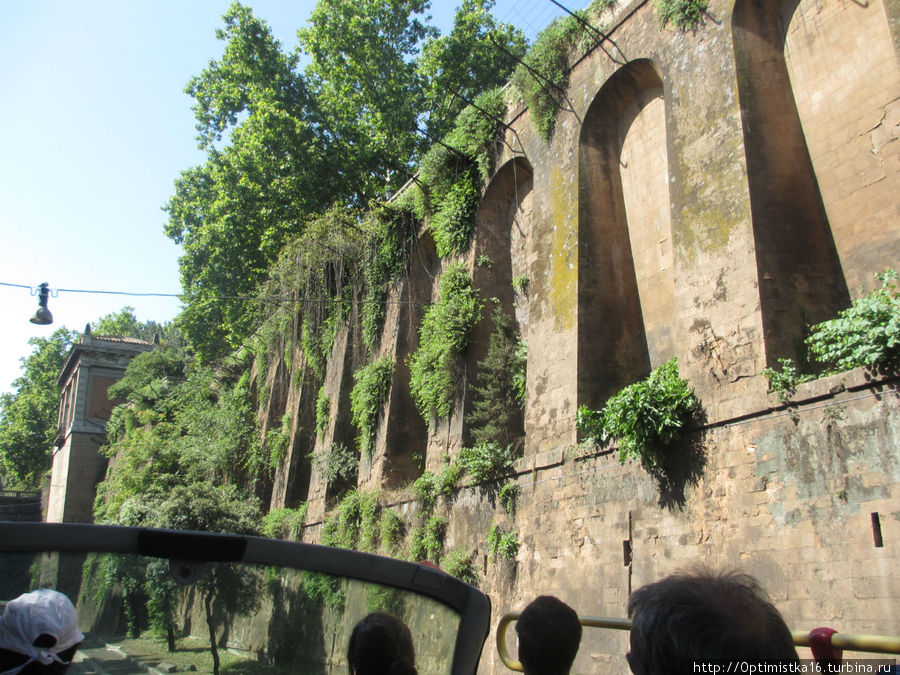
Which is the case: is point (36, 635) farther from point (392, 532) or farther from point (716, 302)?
point (392, 532)

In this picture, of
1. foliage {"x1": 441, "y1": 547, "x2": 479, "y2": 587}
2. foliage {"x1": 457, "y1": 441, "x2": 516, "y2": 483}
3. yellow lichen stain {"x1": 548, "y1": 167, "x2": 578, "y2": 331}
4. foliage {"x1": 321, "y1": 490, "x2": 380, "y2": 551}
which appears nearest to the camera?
yellow lichen stain {"x1": 548, "y1": 167, "x2": 578, "y2": 331}

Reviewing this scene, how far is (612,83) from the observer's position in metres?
11.5

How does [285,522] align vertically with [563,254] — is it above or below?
below

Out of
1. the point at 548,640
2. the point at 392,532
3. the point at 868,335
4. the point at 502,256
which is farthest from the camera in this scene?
the point at 502,256

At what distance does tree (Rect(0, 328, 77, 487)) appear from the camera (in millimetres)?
49500

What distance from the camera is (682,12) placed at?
1004 centimetres

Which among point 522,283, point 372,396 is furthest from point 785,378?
point 372,396

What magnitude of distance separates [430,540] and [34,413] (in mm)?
46227

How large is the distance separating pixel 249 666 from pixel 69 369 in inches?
1872

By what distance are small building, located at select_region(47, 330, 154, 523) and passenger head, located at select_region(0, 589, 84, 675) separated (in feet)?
123

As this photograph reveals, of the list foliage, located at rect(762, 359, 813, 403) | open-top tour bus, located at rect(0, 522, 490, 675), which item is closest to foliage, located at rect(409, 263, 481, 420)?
foliage, located at rect(762, 359, 813, 403)

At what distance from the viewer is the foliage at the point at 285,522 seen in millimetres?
17641

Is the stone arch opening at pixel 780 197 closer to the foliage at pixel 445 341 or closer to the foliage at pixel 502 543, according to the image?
the foliage at pixel 502 543

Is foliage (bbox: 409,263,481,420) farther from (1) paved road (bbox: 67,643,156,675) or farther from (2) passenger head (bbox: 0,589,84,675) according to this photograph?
(2) passenger head (bbox: 0,589,84,675)
